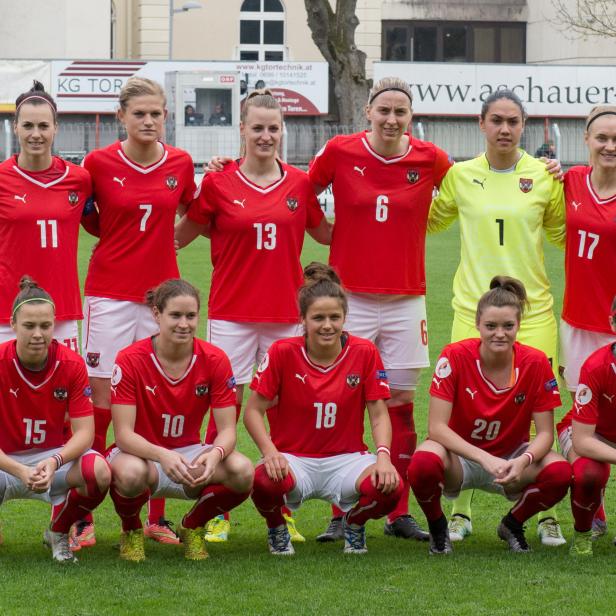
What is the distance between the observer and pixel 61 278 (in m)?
5.67

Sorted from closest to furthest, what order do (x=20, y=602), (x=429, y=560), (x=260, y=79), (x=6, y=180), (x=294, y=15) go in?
→ (x=20, y=602), (x=429, y=560), (x=6, y=180), (x=260, y=79), (x=294, y=15)

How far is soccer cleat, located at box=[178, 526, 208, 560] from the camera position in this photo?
17.2 ft

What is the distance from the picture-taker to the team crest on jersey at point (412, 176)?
5.90 metres

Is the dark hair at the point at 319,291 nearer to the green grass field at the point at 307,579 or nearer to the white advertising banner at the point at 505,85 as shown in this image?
the green grass field at the point at 307,579

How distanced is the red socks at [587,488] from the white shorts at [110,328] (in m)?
1.95

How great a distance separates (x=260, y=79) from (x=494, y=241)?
74.8ft

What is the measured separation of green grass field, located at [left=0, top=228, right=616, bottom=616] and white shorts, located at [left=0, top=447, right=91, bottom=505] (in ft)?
0.84

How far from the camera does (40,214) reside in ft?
18.3

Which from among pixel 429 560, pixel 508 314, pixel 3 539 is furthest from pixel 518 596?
pixel 3 539

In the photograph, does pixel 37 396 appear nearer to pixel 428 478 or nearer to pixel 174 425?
pixel 174 425

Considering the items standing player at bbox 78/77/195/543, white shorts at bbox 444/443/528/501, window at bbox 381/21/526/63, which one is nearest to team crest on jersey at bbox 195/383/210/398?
standing player at bbox 78/77/195/543

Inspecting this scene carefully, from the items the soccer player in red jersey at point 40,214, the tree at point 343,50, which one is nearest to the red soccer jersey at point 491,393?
the soccer player in red jersey at point 40,214

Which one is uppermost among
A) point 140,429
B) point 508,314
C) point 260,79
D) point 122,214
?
point 260,79

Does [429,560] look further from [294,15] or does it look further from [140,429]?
[294,15]
